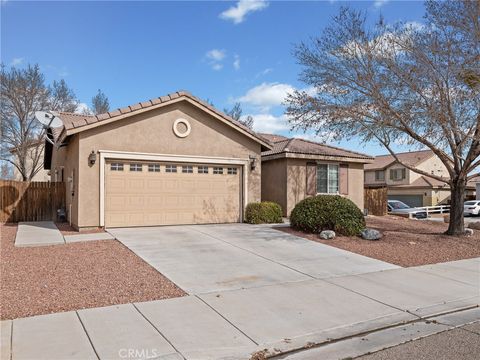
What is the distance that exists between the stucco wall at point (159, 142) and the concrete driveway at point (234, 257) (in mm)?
1552

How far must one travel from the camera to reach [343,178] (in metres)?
19.2

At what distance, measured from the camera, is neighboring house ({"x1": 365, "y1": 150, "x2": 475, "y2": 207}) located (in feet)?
129

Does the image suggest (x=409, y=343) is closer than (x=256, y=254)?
Yes

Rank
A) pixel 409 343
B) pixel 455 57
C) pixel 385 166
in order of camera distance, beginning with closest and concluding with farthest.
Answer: pixel 409 343, pixel 455 57, pixel 385 166

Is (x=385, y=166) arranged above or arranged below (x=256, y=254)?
above

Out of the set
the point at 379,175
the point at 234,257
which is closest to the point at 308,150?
the point at 234,257

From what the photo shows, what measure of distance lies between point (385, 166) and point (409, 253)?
3505 cm

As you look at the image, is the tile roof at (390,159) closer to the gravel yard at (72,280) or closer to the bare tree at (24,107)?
the bare tree at (24,107)

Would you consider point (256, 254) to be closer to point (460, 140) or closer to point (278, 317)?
point (278, 317)

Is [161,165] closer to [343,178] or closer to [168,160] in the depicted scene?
[168,160]

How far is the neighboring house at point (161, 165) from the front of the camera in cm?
1265

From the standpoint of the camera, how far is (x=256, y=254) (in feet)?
31.5

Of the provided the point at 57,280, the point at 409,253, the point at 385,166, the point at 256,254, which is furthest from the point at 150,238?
the point at 385,166

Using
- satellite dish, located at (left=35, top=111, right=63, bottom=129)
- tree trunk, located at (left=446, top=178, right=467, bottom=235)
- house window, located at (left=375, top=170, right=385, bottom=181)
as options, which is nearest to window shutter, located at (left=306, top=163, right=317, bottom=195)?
tree trunk, located at (left=446, top=178, right=467, bottom=235)
